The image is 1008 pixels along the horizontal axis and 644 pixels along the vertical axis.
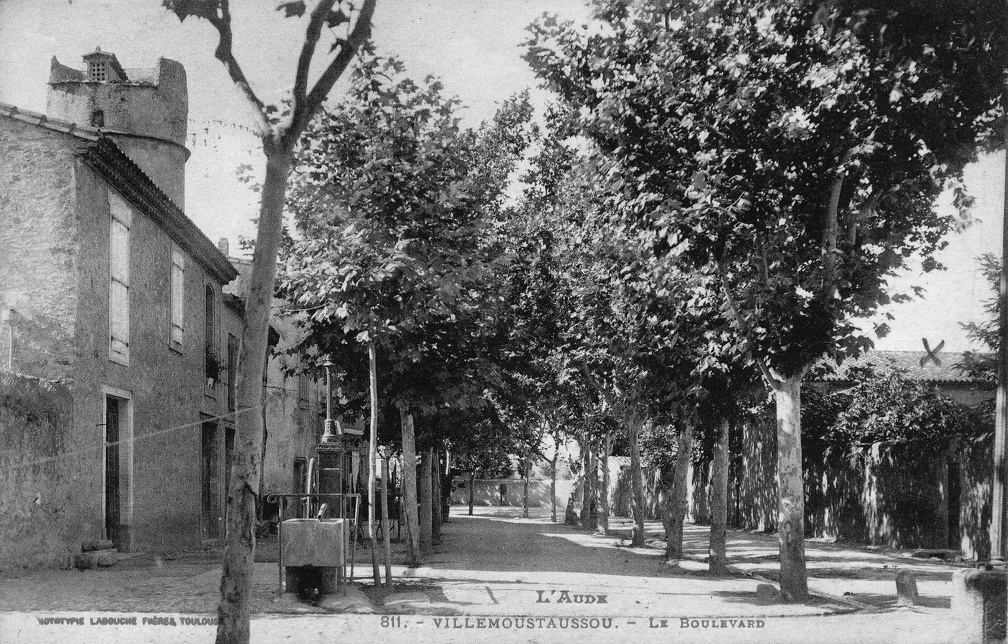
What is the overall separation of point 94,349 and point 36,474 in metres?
2.34

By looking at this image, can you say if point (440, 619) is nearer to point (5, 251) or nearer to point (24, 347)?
point (24, 347)

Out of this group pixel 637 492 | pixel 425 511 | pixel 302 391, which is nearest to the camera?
pixel 425 511

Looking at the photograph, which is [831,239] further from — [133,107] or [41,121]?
[133,107]

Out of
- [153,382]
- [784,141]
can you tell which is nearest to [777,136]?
[784,141]

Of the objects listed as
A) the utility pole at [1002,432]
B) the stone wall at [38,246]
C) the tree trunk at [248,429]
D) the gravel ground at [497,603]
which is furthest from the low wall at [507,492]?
the tree trunk at [248,429]

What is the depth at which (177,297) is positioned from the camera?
18.1m

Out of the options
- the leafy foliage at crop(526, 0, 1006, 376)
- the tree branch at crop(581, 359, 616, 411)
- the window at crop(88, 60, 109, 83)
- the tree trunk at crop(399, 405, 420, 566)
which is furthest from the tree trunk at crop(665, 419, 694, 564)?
the window at crop(88, 60, 109, 83)

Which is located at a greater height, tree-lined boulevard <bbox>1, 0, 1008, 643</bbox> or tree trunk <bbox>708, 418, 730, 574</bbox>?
tree-lined boulevard <bbox>1, 0, 1008, 643</bbox>

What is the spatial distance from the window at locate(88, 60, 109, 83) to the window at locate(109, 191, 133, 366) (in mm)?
9478

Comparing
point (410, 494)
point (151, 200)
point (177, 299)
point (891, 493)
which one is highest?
point (151, 200)

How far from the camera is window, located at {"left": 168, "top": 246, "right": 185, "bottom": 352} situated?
17.8 m

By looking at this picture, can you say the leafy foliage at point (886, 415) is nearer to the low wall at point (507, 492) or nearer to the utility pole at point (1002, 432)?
the utility pole at point (1002, 432)

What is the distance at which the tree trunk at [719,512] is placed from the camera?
600 inches

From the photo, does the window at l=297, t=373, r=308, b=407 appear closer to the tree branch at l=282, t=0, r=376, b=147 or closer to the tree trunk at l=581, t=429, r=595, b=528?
the tree trunk at l=581, t=429, r=595, b=528
